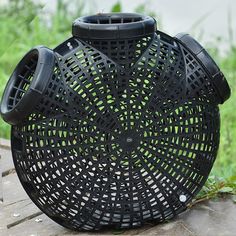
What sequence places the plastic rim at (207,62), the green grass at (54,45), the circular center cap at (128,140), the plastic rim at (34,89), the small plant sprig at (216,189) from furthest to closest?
the green grass at (54,45) → the small plant sprig at (216,189) → the plastic rim at (207,62) → the circular center cap at (128,140) → the plastic rim at (34,89)

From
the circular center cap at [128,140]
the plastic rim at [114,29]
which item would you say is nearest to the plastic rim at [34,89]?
the plastic rim at [114,29]

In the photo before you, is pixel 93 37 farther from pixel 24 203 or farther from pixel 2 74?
pixel 2 74

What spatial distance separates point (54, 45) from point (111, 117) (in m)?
2.81

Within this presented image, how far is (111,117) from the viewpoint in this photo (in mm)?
3072

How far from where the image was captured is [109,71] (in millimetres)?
3055

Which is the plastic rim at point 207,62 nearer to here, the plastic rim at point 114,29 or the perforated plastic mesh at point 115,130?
the perforated plastic mesh at point 115,130

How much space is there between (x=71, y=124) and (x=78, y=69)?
0.23 meters

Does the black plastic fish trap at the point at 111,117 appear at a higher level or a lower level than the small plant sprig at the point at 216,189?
higher

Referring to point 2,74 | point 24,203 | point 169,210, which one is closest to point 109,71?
point 169,210

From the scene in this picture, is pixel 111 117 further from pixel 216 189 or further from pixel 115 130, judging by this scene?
pixel 216 189

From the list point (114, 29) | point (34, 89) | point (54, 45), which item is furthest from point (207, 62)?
point (54, 45)

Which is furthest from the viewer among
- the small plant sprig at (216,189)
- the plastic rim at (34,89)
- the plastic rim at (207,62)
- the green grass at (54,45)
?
the green grass at (54,45)

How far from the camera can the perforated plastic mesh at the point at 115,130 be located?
306 centimetres

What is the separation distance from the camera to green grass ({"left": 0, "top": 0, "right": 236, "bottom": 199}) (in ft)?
13.4
